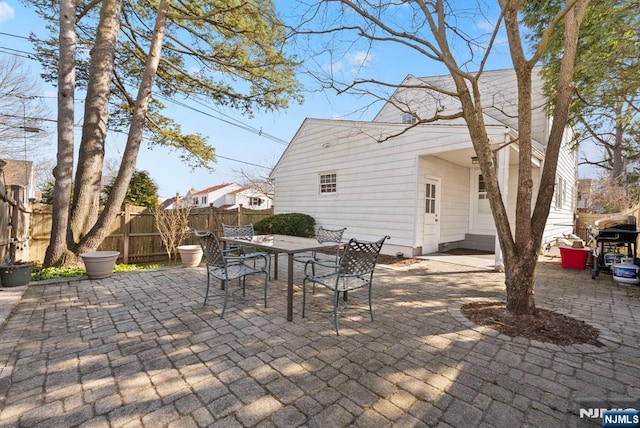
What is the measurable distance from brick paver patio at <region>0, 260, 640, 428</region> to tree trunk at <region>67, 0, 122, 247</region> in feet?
7.94

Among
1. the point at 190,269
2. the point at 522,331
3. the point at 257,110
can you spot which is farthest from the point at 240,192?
the point at 522,331

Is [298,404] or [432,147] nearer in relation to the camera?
[298,404]

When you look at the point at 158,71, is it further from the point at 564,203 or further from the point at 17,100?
the point at 564,203

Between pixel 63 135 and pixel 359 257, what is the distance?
644cm

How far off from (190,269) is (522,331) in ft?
19.3

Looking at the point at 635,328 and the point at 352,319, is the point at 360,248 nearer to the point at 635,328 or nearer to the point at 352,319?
the point at 352,319

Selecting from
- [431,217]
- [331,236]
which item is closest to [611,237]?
[431,217]

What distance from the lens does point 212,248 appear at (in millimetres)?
3455

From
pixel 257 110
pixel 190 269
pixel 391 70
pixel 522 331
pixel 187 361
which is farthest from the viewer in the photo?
pixel 257 110

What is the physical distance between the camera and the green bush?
368 inches

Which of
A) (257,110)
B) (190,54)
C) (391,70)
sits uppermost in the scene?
(190,54)

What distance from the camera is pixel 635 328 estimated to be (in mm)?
3055

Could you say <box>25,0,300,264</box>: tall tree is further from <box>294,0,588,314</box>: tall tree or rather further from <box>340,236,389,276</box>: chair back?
<box>340,236,389,276</box>: chair back

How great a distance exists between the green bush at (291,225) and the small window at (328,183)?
108cm
